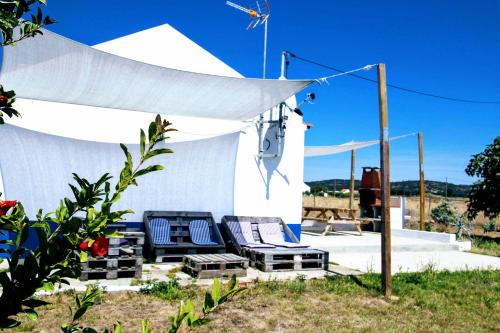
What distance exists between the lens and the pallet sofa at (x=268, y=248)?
694cm

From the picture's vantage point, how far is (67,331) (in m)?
1.35

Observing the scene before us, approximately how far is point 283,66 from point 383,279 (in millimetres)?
5168

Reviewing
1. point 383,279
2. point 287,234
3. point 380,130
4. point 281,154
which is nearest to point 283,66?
point 281,154

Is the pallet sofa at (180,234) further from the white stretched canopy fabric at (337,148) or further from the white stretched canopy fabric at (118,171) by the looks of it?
the white stretched canopy fabric at (337,148)

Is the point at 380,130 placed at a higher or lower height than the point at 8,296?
higher

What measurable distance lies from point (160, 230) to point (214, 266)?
5.03 ft

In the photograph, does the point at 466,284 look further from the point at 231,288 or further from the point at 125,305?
the point at 231,288

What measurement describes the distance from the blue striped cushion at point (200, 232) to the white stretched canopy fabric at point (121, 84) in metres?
1.90

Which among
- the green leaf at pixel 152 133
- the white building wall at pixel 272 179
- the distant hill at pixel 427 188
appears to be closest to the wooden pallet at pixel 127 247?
the white building wall at pixel 272 179

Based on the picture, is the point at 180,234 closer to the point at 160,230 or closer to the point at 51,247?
the point at 160,230

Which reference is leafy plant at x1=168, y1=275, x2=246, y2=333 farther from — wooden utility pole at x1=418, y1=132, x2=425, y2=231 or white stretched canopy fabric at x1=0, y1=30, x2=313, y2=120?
wooden utility pole at x1=418, y1=132, x2=425, y2=231

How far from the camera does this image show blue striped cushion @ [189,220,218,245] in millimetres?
7566

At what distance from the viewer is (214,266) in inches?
250

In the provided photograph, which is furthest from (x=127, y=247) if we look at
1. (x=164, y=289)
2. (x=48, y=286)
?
(x=48, y=286)
